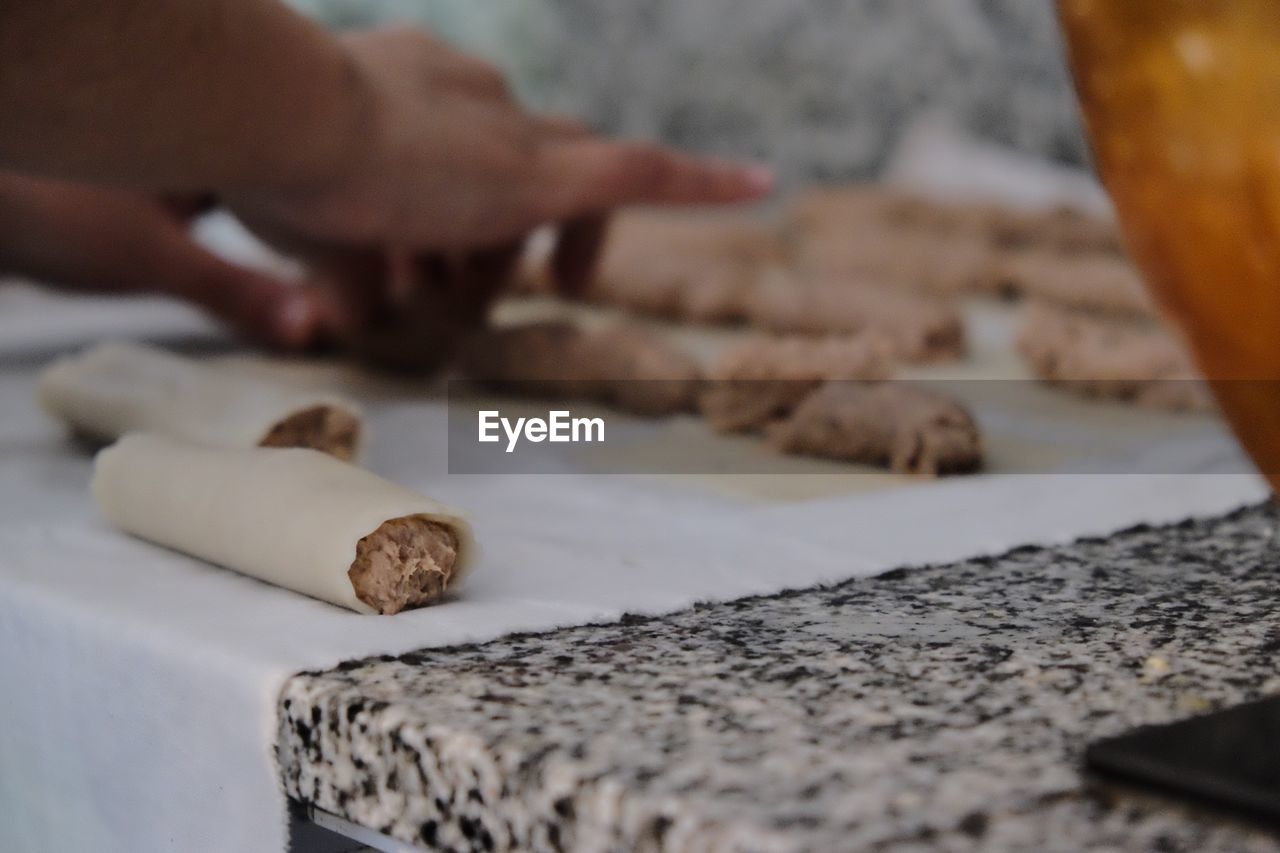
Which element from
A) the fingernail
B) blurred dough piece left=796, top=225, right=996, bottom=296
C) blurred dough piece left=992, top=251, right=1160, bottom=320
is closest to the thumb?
the fingernail

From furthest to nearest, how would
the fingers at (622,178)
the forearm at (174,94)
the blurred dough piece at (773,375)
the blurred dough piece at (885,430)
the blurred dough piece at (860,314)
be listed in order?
the blurred dough piece at (860,314)
the fingers at (622,178)
the blurred dough piece at (773,375)
the blurred dough piece at (885,430)
the forearm at (174,94)

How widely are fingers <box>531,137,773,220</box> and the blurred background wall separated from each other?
5.10 feet

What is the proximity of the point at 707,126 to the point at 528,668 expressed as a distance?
10.1 feet

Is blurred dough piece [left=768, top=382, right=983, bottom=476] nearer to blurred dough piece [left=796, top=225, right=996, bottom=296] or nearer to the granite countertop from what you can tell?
the granite countertop

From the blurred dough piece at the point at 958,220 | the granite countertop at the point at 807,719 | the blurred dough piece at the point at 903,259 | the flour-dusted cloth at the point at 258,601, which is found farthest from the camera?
the blurred dough piece at the point at 958,220

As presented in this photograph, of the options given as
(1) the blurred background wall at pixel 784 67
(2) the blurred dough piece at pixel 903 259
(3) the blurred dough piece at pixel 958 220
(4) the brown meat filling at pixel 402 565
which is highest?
(1) the blurred background wall at pixel 784 67

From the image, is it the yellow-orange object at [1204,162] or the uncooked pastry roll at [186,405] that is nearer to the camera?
the yellow-orange object at [1204,162]

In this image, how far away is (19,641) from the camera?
0.84m

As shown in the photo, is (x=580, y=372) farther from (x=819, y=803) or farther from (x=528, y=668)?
(x=819, y=803)

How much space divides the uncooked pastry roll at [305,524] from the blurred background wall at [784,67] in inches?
99.9

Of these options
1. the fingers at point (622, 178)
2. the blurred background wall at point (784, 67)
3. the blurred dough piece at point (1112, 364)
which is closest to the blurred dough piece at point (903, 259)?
the fingers at point (622, 178)

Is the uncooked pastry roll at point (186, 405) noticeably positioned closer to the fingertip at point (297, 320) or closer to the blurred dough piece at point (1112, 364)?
the fingertip at point (297, 320)

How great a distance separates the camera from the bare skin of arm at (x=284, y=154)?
1.11 m

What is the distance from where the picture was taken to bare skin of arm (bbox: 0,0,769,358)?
111cm
